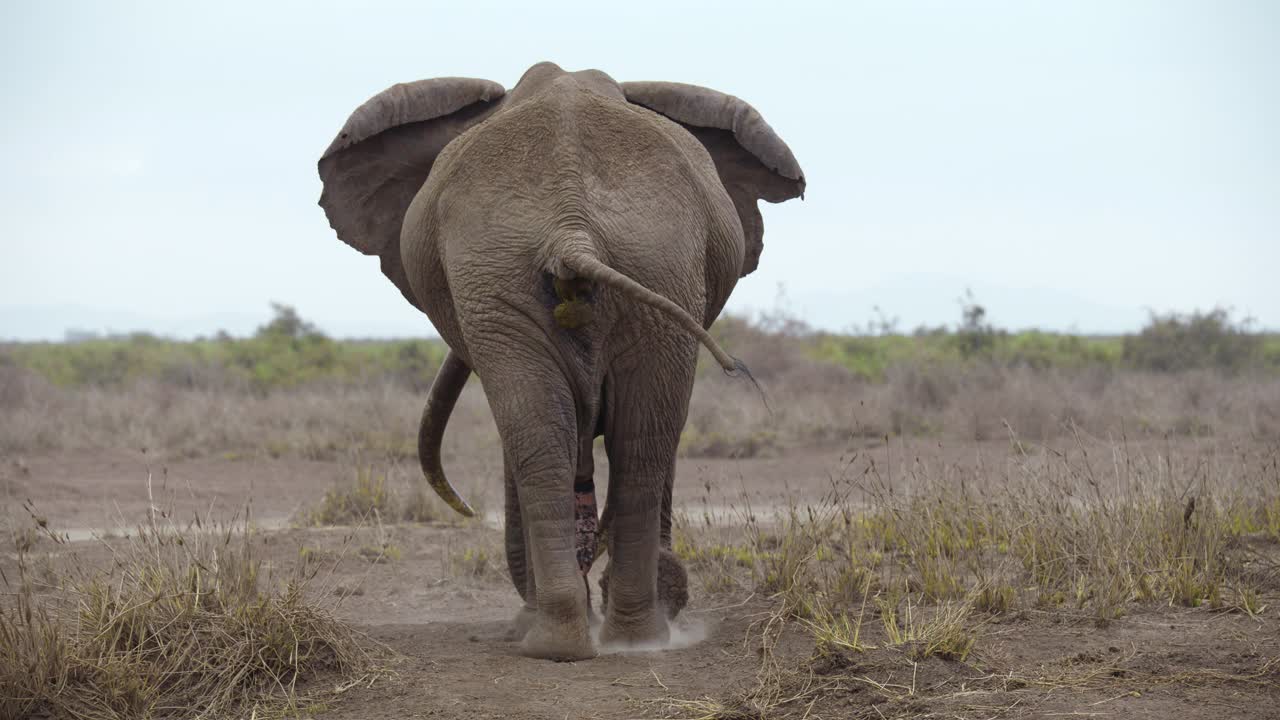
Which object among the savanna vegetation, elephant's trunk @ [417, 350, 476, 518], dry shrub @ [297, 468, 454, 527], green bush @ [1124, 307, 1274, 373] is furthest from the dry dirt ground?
green bush @ [1124, 307, 1274, 373]

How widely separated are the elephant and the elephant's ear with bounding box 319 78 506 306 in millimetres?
16

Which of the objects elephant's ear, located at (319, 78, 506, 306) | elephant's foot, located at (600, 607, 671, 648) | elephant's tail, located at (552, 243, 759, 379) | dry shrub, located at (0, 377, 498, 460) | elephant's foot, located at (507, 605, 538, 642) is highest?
elephant's ear, located at (319, 78, 506, 306)

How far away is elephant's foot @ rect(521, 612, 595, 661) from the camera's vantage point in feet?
16.2

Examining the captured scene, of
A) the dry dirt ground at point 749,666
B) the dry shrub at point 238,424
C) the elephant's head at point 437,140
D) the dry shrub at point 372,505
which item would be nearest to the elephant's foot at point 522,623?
the dry dirt ground at point 749,666

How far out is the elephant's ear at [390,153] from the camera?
5691mm

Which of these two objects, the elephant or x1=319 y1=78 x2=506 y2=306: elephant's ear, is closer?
the elephant

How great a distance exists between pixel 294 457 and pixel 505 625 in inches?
408

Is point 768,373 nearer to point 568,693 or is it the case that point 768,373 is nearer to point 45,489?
point 45,489

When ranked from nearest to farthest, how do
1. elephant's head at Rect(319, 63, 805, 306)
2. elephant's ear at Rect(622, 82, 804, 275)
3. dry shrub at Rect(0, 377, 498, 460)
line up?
elephant's head at Rect(319, 63, 805, 306), elephant's ear at Rect(622, 82, 804, 275), dry shrub at Rect(0, 377, 498, 460)

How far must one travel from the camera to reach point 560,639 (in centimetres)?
496

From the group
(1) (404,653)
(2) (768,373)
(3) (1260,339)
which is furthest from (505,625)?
(3) (1260,339)

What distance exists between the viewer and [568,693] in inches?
180

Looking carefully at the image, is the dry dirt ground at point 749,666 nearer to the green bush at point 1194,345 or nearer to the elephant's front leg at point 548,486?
the elephant's front leg at point 548,486

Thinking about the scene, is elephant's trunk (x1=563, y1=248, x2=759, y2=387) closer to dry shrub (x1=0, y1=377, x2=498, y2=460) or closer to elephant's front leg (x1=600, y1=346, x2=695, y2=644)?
elephant's front leg (x1=600, y1=346, x2=695, y2=644)
